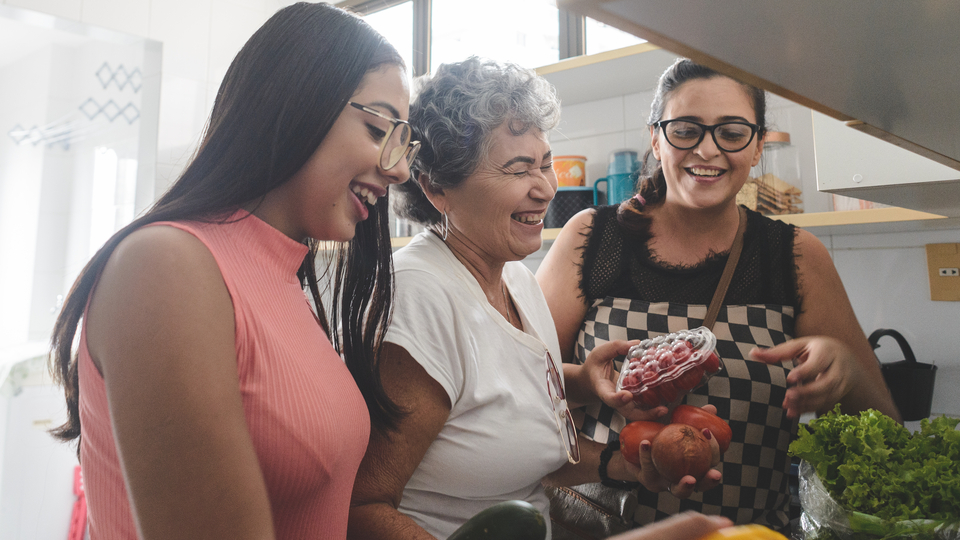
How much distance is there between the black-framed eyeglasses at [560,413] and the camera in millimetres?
933

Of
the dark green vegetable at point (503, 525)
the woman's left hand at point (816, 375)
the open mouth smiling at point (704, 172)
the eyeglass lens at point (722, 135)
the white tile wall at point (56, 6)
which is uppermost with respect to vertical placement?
the white tile wall at point (56, 6)

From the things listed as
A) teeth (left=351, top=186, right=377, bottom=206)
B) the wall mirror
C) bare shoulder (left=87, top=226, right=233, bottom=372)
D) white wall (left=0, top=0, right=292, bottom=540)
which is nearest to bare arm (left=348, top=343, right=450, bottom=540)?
teeth (left=351, top=186, right=377, bottom=206)

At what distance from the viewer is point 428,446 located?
0.80 metres

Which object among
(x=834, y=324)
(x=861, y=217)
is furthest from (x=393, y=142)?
(x=861, y=217)

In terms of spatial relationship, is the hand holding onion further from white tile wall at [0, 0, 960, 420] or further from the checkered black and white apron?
white tile wall at [0, 0, 960, 420]

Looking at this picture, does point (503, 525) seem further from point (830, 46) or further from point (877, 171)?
A: point (877, 171)

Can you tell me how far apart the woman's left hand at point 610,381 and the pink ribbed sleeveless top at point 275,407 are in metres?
0.47

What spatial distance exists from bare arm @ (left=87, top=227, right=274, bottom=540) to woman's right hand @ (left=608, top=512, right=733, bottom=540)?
0.97ft

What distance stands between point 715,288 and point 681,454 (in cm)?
42

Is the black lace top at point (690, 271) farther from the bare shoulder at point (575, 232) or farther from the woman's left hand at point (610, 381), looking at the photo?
the woman's left hand at point (610, 381)

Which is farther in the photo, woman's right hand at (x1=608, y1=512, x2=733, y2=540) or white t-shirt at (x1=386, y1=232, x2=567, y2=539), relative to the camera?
white t-shirt at (x1=386, y1=232, x2=567, y2=539)

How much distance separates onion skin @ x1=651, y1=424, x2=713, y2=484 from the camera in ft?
2.69

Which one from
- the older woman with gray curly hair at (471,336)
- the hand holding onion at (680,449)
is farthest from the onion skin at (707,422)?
the older woman with gray curly hair at (471,336)

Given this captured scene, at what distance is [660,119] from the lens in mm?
1196
